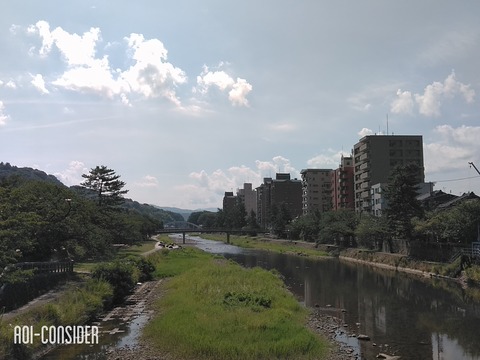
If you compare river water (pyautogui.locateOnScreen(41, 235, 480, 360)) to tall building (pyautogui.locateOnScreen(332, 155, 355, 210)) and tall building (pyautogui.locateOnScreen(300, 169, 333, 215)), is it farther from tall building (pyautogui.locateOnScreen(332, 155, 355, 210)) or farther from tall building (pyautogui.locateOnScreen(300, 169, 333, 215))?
tall building (pyautogui.locateOnScreen(300, 169, 333, 215))

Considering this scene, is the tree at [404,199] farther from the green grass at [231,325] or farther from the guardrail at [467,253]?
the green grass at [231,325]

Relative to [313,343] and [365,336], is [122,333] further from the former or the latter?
[365,336]

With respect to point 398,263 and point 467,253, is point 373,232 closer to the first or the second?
point 398,263

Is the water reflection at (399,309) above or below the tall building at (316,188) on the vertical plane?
below

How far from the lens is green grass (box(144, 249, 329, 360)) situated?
610 inches

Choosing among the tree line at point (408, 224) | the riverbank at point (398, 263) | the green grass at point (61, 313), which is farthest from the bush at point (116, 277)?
the tree line at point (408, 224)

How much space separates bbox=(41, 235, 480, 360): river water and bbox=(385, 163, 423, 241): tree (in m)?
5.83

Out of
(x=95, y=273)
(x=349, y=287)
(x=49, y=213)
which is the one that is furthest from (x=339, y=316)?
(x=49, y=213)

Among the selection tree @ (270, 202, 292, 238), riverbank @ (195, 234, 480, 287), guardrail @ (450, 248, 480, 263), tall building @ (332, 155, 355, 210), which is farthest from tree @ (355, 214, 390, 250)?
tree @ (270, 202, 292, 238)

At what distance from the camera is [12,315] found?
17562 mm

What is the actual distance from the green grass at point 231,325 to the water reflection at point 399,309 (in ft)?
10.2

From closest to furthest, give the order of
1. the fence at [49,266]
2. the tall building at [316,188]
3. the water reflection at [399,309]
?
the water reflection at [399,309] < the fence at [49,266] < the tall building at [316,188]

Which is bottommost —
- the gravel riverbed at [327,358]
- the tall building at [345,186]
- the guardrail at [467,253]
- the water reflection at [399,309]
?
the water reflection at [399,309]

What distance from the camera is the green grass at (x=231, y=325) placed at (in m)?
15.5
